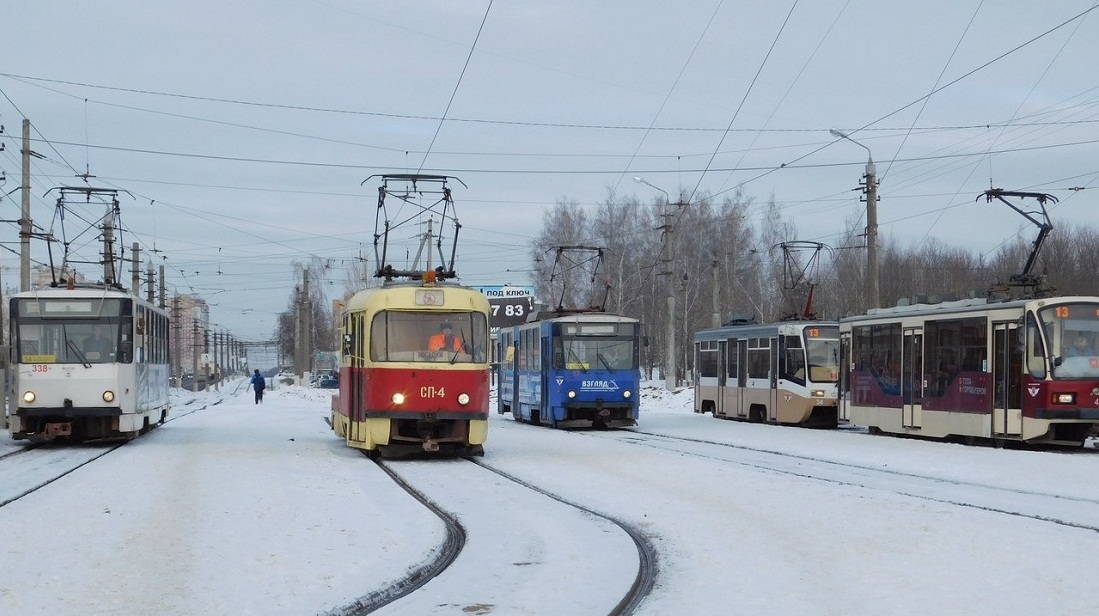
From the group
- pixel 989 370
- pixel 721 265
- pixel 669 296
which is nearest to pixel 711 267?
pixel 721 265

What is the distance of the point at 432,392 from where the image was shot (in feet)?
66.2

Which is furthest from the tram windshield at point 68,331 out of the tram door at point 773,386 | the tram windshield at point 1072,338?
the tram windshield at point 1072,338

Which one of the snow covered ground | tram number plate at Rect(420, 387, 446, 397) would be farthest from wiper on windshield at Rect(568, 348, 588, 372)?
tram number plate at Rect(420, 387, 446, 397)

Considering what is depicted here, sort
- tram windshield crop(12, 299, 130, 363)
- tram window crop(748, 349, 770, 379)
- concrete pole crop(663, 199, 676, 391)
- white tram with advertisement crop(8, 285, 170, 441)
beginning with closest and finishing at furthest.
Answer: white tram with advertisement crop(8, 285, 170, 441) < tram windshield crop(12, 299, 130, 363) < tram window crop(748, 349, 770, 379) < concrete pole crop(663, 199, 676, 391)

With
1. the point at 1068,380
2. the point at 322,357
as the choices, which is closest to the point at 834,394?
the point at 1068,380

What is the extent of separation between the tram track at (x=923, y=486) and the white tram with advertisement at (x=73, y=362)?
32.4 ft

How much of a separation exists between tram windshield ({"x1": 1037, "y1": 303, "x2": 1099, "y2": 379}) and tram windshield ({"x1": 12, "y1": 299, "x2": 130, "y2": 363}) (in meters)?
16.7

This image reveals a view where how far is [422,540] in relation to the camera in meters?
11.3

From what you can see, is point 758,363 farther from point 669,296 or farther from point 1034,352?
point 669,296

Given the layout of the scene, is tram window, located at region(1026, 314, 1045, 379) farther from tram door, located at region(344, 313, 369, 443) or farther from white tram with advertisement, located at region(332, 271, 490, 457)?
tram door, located at region(344, 313, 369, 443)

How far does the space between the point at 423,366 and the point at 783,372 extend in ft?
50.4

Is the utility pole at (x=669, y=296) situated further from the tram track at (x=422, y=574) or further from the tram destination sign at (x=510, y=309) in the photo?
the tram track at (x=422, y=574)

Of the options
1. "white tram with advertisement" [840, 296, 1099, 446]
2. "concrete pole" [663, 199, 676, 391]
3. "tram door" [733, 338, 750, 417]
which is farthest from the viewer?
"concrete pole" [663, 199, 676, 391]

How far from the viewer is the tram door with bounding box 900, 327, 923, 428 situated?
1051 inches
